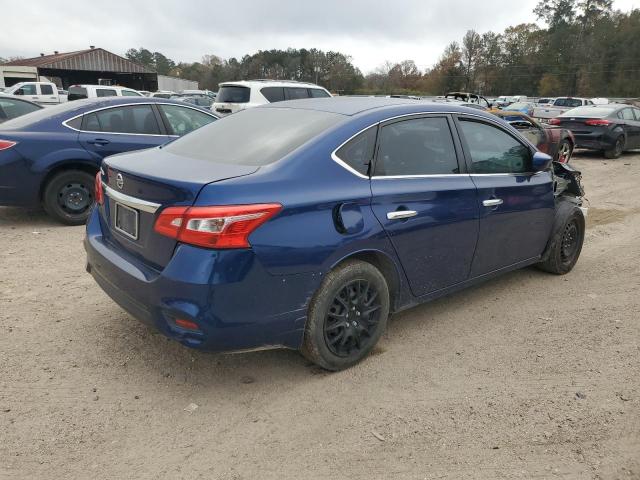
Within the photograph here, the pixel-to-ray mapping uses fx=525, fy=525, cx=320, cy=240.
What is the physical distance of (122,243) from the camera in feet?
10.4

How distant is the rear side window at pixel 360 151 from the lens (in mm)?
3184

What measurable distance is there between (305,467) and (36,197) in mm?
5148

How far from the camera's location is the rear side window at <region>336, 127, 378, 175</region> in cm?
318

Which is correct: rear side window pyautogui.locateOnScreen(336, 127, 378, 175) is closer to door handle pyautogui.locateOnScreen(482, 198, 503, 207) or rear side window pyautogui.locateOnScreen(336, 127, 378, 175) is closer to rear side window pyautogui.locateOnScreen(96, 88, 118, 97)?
door handle pyautogui.locateOnScreen(482, 198, 503, 207)

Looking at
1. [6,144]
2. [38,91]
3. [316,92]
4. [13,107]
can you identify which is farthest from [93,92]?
[6,144]

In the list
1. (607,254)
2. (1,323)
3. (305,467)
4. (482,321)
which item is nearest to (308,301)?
(305,467)

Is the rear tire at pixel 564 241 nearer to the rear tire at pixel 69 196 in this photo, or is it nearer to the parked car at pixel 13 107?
the rear tire at pixel 69 196

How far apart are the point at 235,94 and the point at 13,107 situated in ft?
18.3

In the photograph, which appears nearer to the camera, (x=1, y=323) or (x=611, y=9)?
(x=1, y=323)

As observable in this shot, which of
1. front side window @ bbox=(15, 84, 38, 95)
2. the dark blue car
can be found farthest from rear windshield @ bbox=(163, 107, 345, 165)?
front side window @ bbox=(15, 84, 38, 95)

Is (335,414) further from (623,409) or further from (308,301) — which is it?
(623,409)

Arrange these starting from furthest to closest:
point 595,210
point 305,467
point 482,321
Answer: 1. point 595,210
2. point 482,321
3. point 305,467

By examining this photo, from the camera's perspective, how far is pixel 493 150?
422cm

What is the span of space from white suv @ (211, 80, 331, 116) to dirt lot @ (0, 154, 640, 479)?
9.66 metres
